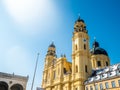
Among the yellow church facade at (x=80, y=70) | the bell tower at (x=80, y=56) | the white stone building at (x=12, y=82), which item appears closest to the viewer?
the yellow church facade at (x=80, y=70)

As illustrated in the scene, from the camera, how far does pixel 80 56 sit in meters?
A: 59.2

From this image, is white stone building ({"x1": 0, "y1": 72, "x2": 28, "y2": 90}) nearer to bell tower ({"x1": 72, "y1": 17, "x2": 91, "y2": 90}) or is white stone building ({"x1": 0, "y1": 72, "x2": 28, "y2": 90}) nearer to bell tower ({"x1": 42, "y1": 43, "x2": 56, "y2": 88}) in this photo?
bell tower ({"x1": 42, "y1": 43, "x2": 56, "y2": 88})

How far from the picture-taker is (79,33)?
211 ft

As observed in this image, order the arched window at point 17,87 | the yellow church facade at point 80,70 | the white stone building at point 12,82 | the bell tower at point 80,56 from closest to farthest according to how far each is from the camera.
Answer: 1. the yellow church facade at point 80,70
2. the bell tower at point 80,56
3. the white stone building at point 12,82
4. the arched window at point 17,87

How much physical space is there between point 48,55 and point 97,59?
2665 centimetres

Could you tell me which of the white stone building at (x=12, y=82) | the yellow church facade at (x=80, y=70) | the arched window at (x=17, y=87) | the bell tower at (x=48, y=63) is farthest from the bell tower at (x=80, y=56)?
the arched window at (x=17, y=87)

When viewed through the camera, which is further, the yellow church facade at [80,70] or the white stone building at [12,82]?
the white stone building at [12,82]

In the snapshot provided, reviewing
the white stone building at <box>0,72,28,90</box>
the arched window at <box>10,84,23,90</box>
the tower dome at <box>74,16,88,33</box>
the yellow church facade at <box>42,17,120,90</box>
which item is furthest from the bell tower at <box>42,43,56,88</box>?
the tower dome at <box>74,16,88,33</box>

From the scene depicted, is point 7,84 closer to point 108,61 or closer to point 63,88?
point 63,88

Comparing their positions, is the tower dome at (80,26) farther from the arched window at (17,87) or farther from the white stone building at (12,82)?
the arched window at (17,87)

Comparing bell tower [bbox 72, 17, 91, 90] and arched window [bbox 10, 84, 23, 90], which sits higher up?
bell tower [bbox 72, 17, 91, 90]

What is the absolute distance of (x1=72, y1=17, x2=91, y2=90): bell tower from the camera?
55.4 metres

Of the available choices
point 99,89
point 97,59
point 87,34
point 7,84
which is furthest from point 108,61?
point 7,84

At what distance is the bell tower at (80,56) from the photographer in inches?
2181
